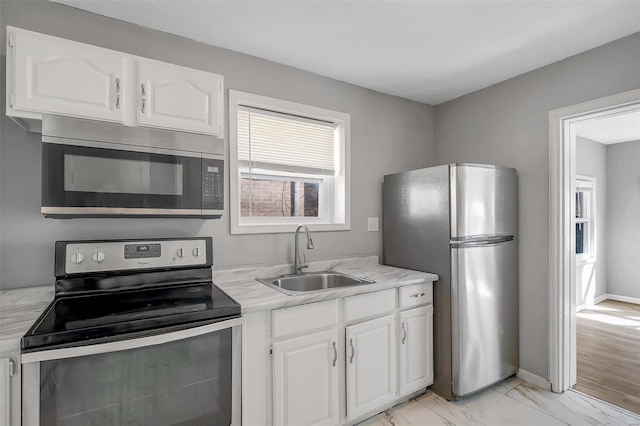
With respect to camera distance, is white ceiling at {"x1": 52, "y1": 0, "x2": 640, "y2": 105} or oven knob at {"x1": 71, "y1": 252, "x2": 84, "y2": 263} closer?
oven knob at {"x1": 71, "y1": 252, "x2": 84, "y2": 263}

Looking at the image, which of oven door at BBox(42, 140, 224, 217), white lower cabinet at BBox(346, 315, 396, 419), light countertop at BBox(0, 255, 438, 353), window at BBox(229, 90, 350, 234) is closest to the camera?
light countertop at BBox(0, 255, 438, 353)

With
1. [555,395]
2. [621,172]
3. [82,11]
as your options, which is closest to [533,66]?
[555,395]

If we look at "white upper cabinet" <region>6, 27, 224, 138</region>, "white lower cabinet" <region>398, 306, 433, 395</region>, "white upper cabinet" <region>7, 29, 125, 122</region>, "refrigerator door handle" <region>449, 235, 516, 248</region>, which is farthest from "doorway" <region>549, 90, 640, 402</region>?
"white upper cabinet" <region>7, 29, 125, 122</region>

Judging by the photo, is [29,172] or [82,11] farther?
[82,11]

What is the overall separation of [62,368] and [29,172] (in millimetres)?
1074

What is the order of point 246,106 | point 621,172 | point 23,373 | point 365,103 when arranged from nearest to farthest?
point 23,373 → point 246,106 → point 365,103 → point 621,172

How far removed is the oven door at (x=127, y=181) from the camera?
1412 mm

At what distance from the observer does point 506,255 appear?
8.02ft

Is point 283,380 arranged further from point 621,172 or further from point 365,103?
A: point 621,172

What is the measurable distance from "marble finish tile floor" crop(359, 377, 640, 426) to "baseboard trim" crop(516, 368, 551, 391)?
0.16 feet

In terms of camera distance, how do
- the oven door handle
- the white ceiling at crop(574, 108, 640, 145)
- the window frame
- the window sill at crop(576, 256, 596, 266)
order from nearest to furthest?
the oven door handle < the white ceiling at crop(574, 108, 640, 145) < the window sill at crop(576, 256, 596, 266) < the window frame

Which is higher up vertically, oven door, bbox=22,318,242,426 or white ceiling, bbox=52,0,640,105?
white ceiling, bbox=52,0,640,105

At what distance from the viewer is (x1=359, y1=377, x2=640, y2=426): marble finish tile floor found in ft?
6.59

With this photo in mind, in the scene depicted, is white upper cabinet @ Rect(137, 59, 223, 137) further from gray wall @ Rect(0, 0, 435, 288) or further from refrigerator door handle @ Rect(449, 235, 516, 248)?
refrigerator door handle @ Rect(449, 235, 516, 248)
